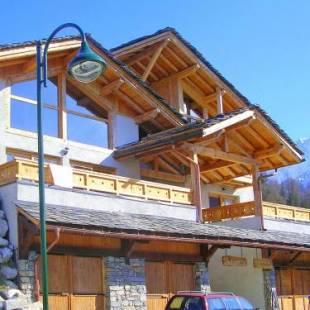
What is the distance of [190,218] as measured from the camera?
21.9 m

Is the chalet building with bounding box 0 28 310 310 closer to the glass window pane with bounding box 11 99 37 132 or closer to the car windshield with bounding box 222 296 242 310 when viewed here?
the glass window pane with bounding box 11 99 37 132

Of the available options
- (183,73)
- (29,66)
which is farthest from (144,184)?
(183,73)

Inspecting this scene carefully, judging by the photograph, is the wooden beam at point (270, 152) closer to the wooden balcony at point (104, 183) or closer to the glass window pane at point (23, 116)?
the wooden balcony at point (104, 183)

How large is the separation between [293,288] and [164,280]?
7591 mm

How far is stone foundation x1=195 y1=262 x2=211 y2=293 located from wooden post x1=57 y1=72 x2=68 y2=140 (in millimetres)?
6132

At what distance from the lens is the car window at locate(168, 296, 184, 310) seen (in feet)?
50.8

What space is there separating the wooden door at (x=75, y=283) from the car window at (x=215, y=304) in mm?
3351

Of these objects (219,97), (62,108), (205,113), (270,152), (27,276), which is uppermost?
(219,97)

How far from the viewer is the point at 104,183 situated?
19.5 metres

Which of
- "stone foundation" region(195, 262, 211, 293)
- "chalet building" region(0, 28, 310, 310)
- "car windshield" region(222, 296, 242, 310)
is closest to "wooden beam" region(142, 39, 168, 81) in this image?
"chalet building" region(0, 28, 310, 310)

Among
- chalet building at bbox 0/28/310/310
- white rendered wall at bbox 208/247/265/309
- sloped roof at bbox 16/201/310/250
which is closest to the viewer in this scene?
sloped roof at bbox 16/201/310/250

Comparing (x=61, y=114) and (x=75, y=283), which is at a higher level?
(x=61, y=114)

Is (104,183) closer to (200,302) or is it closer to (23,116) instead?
(23,116)

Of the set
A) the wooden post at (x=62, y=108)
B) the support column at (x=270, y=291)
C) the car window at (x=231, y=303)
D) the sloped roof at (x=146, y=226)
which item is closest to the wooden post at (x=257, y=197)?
the sloped roof at (x=146, y=226)
